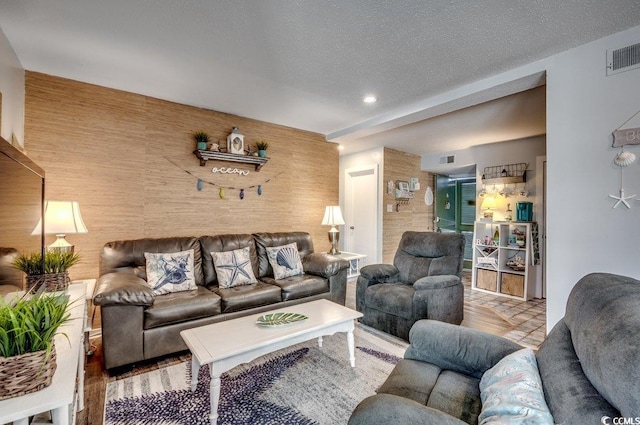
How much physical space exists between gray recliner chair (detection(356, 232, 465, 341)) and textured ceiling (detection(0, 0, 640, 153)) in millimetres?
1686

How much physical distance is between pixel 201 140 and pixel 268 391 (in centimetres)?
282

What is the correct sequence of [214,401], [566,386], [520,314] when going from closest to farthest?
[566,386] → [214,401] → [520,314]

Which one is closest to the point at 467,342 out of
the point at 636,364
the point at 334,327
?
the point at 636,364

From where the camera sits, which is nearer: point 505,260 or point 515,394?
point 515,394

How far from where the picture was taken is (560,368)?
99cm

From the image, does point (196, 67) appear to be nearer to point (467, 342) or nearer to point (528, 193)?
point (467, 342)

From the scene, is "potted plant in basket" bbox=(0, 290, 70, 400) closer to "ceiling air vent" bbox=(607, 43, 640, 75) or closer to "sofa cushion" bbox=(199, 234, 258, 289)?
"sofa cushion" bbox=(199, 234, 258, 289)

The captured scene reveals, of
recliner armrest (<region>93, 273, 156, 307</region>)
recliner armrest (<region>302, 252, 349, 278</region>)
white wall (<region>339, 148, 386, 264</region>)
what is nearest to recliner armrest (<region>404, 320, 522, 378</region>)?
recliner armrest (<region>302, 252, 349, 278</region>)

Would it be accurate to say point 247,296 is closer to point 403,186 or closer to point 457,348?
point 457,348

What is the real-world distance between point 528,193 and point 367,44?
3901 mm

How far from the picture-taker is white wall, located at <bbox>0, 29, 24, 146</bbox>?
84.3 inches

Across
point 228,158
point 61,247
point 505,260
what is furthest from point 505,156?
point 61,247

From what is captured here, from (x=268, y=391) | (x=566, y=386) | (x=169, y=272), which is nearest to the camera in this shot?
(x=566, y=386)

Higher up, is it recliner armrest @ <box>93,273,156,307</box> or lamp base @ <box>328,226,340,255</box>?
lamp base @ <box>328,226,340,255</box>
